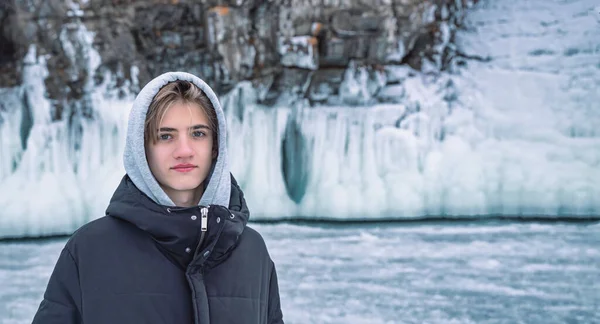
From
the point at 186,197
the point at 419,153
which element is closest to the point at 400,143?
the point at 419,153

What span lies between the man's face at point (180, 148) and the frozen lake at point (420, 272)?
2925 mm

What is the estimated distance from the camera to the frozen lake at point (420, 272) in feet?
13.8

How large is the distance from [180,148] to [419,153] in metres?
6.07

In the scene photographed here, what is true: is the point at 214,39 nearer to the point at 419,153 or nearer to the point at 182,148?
the point at 419,153

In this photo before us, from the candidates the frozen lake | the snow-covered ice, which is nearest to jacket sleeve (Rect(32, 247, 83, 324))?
the frozen lake

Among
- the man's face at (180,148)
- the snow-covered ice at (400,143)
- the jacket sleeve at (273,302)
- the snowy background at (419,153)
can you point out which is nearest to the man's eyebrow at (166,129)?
the man's face at (180,148)

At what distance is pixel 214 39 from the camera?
712 cm

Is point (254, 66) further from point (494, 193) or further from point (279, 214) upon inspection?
point (494, 193)

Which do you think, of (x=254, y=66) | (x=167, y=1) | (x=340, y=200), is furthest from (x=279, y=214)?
(x=167, y=1)

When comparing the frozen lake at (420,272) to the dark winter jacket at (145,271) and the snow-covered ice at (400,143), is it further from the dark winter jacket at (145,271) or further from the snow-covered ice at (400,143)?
the dark winter jacket at (145,271)

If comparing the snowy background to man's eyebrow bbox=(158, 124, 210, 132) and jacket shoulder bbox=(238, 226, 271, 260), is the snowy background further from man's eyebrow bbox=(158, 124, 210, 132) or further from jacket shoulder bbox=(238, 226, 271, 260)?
man's eyebrow bbox=(158, 124, 210, 132)

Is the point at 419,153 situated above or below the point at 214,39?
below

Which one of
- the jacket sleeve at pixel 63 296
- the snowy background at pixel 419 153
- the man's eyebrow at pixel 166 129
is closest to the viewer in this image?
the jacket sleeve at pixel 63 296

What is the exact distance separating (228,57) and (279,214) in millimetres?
1788
